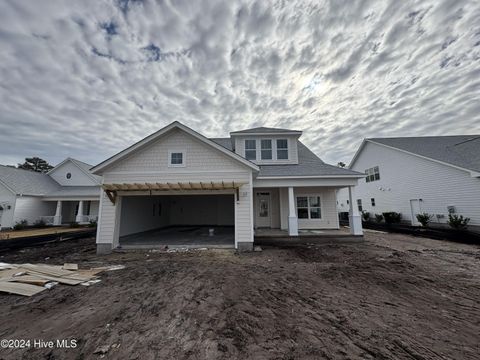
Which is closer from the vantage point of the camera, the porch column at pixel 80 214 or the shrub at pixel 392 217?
the shrub at pixel 392 217

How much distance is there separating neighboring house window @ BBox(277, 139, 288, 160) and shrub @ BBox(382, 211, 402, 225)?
11.3m

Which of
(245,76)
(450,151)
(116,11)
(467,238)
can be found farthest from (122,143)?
(450,151)

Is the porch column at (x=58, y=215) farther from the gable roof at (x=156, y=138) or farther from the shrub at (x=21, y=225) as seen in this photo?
the gable roof at (x=156, y=138)

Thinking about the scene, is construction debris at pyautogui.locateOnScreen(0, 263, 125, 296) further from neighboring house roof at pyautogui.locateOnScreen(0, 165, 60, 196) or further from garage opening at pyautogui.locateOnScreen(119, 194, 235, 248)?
neighboring house roof at pyautogui.locateOnScreen(0, 165, 60, 196)

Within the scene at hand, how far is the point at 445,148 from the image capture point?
1480cm

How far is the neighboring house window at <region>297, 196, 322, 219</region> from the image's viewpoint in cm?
1188

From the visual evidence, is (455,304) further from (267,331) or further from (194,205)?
(194,205)

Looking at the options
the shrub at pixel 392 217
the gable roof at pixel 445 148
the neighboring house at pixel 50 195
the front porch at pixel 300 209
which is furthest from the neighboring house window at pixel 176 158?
the shrub at pixel 392 217

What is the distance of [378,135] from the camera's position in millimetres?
19750

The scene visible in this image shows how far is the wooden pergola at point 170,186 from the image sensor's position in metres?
8.48

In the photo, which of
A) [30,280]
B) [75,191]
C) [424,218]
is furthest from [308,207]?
[75,191]

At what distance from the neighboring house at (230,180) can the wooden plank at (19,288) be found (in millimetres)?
3764

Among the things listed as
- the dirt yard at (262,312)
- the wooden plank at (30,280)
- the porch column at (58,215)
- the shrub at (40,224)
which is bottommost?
the dirt yard at (262,312)

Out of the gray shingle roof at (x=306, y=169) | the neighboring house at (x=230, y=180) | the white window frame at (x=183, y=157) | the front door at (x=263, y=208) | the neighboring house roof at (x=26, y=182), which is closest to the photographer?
the neighboring house at (x=230, y=180)
